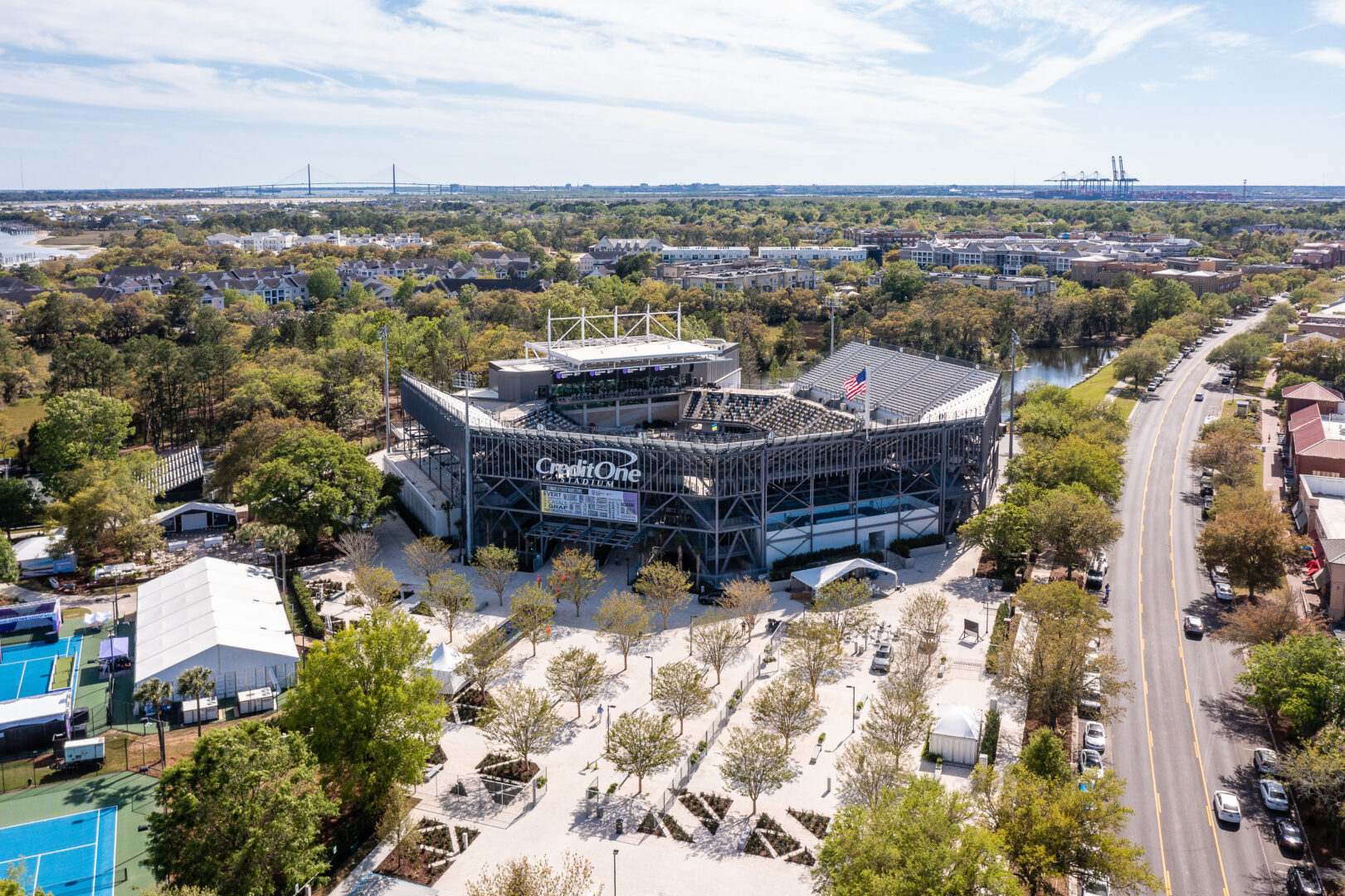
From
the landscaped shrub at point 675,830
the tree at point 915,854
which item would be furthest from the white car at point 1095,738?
the landscaped shrub at point 675,830

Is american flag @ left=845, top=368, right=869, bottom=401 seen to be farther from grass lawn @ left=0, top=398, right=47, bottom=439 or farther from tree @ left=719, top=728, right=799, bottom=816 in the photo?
grass lawn @ left=0, top=398, right=47, bottom=439

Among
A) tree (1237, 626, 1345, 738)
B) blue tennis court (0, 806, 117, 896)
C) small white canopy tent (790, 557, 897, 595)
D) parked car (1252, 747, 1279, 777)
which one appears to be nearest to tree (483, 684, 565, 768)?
blue tennis court (0, 806, 117, 896)

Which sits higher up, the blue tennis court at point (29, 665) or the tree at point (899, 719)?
the tree at point (899, 719)

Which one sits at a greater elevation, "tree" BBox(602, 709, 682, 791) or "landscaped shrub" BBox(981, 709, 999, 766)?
"tree" BBox(602, 709, 682, 791)

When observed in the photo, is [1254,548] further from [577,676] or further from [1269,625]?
[577,676]

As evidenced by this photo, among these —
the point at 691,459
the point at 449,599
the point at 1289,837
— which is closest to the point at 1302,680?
the point at 1289,837

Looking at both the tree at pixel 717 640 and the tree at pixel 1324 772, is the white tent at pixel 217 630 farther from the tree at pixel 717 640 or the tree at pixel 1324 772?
the tree at pixel 1324 772
